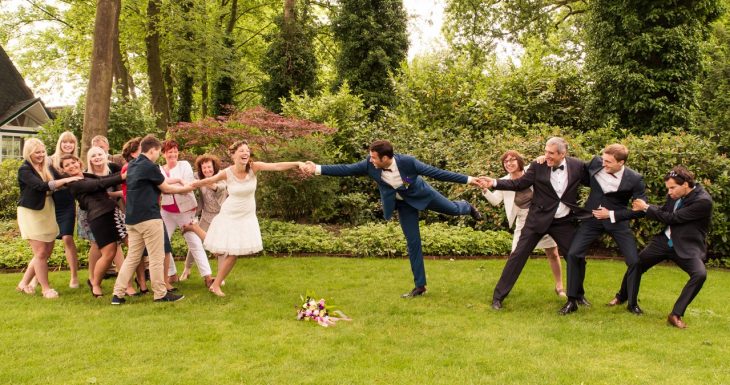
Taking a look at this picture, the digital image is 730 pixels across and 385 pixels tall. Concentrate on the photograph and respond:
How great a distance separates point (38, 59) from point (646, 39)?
103 feet

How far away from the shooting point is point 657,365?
Result: 502cm

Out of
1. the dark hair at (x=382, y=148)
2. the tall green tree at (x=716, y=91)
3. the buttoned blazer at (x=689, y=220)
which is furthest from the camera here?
the tall green tree at (x=716, y=91)

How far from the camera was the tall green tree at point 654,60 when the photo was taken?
14.9m

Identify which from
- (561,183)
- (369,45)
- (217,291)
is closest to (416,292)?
(561,183)

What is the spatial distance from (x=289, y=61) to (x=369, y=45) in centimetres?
441

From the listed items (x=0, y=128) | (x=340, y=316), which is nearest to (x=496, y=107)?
(x=340, y=316)

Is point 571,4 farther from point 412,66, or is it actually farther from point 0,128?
point 0,128

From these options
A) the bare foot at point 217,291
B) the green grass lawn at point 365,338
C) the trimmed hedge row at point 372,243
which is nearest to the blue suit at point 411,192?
the green grass lawn at point 365,338

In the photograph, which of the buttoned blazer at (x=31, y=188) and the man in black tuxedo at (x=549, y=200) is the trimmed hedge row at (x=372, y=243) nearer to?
the buttoned blazer at (x=31, y=188)

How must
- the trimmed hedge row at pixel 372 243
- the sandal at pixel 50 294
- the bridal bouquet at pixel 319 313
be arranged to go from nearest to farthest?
the bridal bouquet at pixel 319 313 → the sandal at pixel 50 294 → the trimmed hedge row at pixel 372 243

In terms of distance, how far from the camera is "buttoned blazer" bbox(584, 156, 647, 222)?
6.48 meters

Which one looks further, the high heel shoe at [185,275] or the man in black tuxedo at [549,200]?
the high heel shoe at [185,275]

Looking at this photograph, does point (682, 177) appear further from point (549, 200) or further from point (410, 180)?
point (410, 180)

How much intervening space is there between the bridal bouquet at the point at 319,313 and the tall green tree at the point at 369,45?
1471 cm
